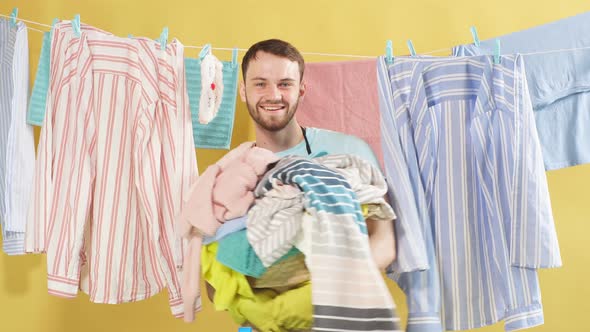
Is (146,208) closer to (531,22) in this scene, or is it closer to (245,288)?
(245,288)

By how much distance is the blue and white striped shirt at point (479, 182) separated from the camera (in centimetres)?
149

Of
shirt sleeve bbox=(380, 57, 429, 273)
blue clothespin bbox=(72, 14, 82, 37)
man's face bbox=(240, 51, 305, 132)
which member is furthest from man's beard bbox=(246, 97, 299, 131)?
blue clothespin bbox=(72, 14, 82, 37)

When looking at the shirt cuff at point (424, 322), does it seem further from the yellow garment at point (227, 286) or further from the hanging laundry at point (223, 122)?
the hanging laundry at point (223, 122)

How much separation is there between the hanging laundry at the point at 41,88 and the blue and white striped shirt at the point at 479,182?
0.89 metres

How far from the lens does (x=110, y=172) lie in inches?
64.1

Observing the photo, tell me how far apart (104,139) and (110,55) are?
0.22 m

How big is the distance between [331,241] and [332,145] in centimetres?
52

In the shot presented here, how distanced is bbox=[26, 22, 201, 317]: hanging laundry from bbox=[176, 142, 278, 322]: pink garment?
0.21 metres

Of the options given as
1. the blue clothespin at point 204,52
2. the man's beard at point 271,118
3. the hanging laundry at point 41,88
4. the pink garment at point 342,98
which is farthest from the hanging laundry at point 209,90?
the hanging laundry at point 41,88

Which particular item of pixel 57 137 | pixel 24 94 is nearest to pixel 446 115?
pixel 57 137

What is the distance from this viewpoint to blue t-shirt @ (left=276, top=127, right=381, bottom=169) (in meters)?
1.61

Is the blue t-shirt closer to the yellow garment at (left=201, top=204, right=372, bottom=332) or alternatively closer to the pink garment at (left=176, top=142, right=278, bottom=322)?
the pink garment at (left=176, top=142, right=278, bottom=322)

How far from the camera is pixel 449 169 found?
1.57 m

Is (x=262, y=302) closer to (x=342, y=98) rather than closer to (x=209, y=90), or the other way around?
(x=209, y=90)
